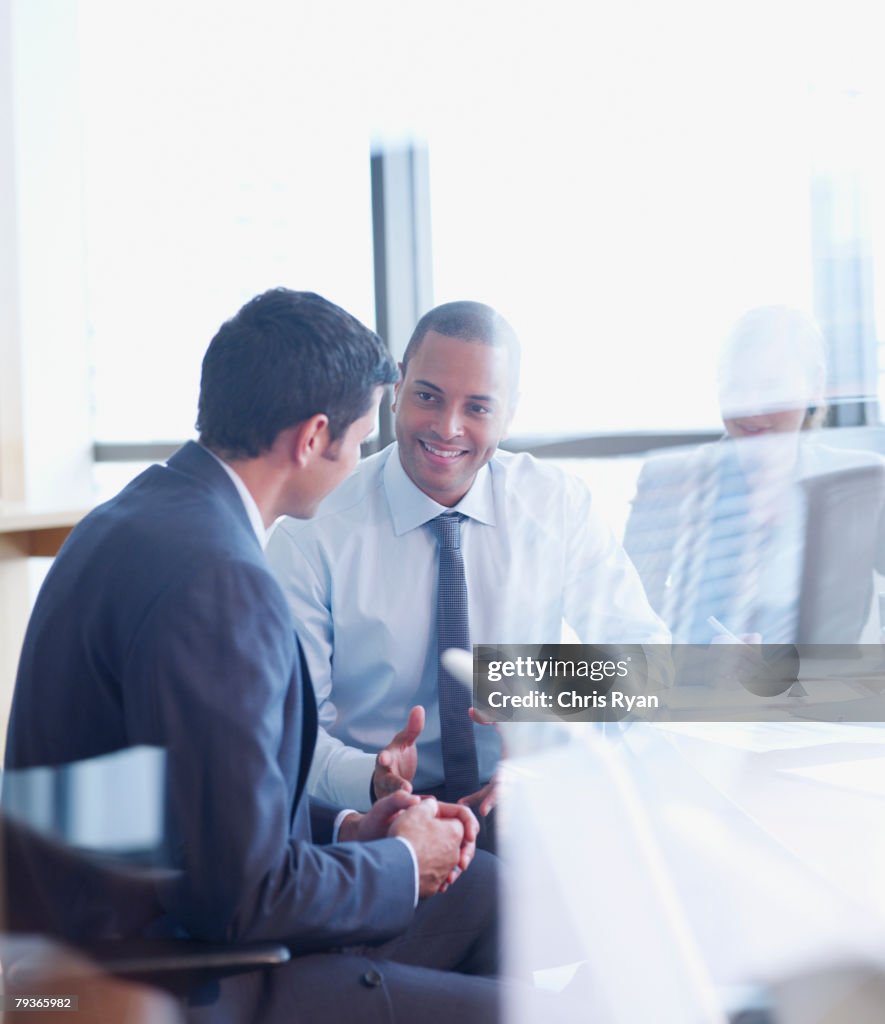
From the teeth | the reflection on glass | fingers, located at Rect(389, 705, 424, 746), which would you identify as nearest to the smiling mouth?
the teeth

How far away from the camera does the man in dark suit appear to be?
1.11 m

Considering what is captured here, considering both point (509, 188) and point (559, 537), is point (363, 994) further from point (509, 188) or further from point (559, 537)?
point (509, 188)

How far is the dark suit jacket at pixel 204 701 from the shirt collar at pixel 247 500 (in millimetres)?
15

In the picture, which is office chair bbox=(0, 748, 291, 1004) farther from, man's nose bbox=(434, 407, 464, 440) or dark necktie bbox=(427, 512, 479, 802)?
man's nose bbox=(434, 407, 464, 440)

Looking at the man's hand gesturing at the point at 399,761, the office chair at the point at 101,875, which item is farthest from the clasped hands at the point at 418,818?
the office chair at the point at 101,875

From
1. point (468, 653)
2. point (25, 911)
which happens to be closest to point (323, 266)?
point (468, 653)

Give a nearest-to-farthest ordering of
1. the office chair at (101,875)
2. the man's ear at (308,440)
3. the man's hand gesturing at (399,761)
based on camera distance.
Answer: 1. the office chair at (101,875)
2. the man's ear at (308,440)
3. the man's hand gesturing at (399,761)

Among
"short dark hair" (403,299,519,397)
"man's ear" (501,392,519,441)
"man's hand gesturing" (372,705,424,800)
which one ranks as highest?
"short dark hair" (403,299,519,397)

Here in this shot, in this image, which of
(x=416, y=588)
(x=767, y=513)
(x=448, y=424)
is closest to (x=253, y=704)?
(x=416, y=588)

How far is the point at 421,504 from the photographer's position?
4.84 ft

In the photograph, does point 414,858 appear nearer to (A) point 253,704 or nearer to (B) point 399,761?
(B) point 399,761

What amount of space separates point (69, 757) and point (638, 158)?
108 cm

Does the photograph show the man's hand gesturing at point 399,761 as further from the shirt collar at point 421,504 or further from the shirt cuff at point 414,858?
the shirt collar at point 421,504

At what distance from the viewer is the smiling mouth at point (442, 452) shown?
1.46 meters
